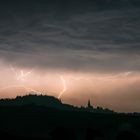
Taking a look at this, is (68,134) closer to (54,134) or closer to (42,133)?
(54,134)

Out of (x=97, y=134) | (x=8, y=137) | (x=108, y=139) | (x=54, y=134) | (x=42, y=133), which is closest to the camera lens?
(x=8, y=137)

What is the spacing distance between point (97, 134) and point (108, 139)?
46291 mm

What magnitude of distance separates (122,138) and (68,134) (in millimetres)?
16316

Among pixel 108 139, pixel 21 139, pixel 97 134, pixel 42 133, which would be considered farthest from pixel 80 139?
pixel 21 139

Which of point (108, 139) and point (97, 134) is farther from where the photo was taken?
point (108, 139)

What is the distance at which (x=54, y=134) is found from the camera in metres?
119

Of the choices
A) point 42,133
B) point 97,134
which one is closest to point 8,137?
point 97,134

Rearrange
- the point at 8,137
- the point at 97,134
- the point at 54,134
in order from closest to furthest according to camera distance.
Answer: the point at 8,137 → the point at 54,134 → the point at 97,134

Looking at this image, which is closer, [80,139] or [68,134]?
[68,134]

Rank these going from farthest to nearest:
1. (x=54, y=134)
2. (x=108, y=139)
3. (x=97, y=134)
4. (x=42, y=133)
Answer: (x=42, y=133), (x=108, y=139), (x=97, y=134), (x=54, y=134)

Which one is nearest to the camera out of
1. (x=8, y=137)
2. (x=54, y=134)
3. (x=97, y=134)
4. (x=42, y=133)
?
(x=8, y=137)

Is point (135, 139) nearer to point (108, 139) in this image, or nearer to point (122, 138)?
point (122, 138)

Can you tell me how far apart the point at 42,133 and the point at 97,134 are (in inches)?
2988

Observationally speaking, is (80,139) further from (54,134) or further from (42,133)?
(54,134)
